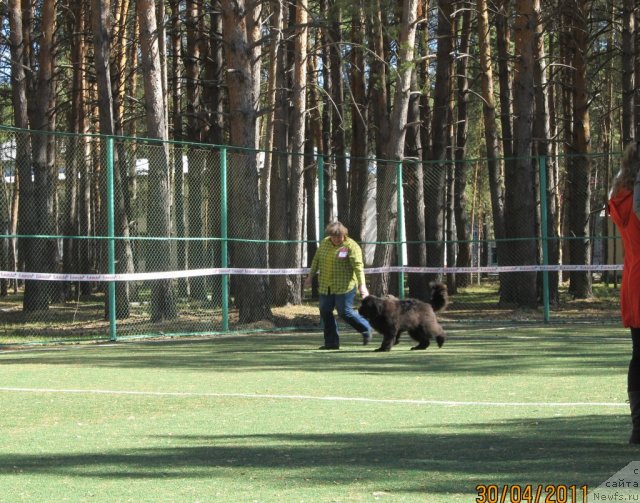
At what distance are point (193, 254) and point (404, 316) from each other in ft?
51.8

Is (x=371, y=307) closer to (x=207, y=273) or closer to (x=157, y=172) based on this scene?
(x=207, y=273)

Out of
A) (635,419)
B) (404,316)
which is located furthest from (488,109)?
(635,419)

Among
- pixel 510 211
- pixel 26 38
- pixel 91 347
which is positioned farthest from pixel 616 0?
pixel 91 347

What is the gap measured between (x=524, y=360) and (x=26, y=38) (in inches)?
796

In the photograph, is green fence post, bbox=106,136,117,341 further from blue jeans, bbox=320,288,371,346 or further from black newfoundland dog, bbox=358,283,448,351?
black newfoundland dog, bbox=358,283,448,351

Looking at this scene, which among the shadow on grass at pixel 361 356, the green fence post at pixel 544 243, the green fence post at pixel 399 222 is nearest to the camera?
the shadow on grass at pixel 361 356

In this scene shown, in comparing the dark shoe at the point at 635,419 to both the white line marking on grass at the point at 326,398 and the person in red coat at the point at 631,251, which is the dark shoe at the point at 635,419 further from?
the white line marking on grass at the point at 326,398

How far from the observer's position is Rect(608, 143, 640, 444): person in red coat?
7.56 meters

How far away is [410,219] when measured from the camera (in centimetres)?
3023

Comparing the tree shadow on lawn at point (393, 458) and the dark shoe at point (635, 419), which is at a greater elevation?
the dark shoe at point (635, 419)

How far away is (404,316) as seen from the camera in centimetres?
1672

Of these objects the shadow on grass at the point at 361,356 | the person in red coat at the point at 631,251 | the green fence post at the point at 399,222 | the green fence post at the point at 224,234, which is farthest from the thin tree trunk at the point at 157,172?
the person in red coat at the point at 631,251

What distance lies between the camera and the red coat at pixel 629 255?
7547 millimetres

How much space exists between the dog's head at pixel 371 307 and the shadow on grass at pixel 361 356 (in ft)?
1.85
